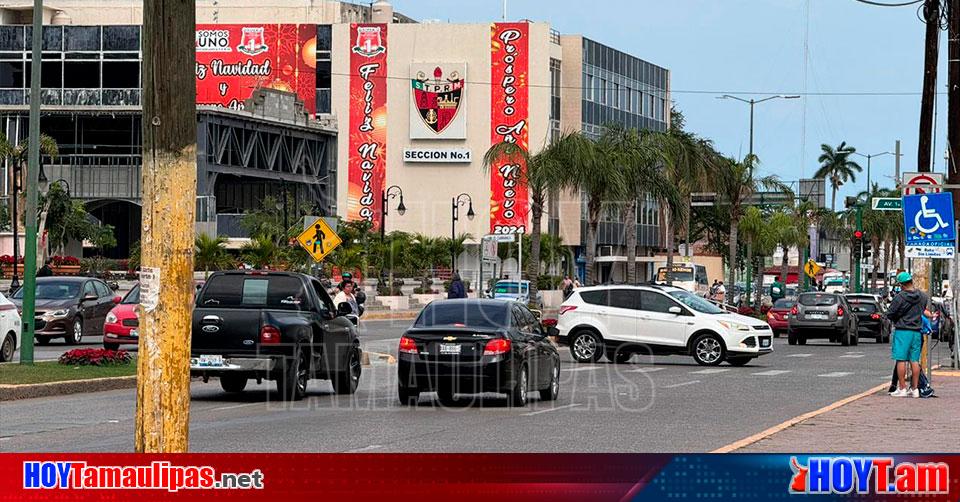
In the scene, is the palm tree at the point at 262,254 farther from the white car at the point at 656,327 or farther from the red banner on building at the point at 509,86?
the red banner on building at the point at 509,86

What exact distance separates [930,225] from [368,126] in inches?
2898

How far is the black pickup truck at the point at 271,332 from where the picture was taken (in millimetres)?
22125

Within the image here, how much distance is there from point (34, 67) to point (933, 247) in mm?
15219

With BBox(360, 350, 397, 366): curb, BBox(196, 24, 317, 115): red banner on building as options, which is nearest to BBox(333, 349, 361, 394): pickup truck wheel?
BBox(360, 350, 397, 366): curb

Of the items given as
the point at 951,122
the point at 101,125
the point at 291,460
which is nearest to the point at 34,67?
the point at 951,122

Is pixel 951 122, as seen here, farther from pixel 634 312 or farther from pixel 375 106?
pixel 375 106

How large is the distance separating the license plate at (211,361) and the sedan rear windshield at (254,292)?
3.02 feet

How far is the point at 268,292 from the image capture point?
2275 centimetres

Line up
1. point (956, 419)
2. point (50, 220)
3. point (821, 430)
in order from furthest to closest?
point (50, 220), point (956, 419), point (821, 430)

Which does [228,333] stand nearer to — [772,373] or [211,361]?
[211,361]

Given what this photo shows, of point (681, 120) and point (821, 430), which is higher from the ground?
point (681, 120)

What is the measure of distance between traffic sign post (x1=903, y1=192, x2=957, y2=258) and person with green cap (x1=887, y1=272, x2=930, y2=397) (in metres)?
3.12

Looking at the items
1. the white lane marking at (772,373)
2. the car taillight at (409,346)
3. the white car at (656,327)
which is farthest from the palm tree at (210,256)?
the car taillight at (409,346)

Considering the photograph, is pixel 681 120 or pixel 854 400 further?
pixel 681 120
